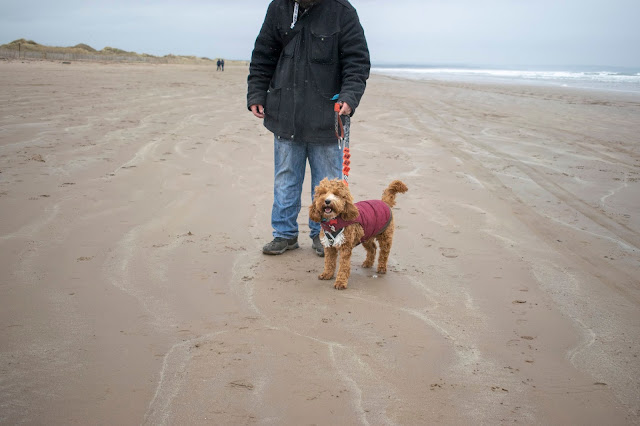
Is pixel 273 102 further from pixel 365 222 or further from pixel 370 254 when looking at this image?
pixel 370 254

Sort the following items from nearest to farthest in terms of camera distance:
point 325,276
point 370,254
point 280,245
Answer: point 325,276, point 370,254, point 280,245

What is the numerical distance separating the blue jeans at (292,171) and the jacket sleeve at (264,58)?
414 mm

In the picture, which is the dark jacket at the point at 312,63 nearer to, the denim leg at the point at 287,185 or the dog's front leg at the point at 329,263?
the denim leg at the point at 287,185

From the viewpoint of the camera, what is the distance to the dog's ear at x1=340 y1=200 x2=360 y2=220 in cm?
364

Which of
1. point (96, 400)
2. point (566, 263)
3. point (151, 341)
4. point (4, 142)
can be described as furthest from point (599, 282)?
point (4, 142)

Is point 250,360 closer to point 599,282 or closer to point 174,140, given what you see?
point 599,282

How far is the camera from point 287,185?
4.43 meters

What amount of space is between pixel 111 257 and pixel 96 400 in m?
1.80

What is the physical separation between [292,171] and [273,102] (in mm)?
601

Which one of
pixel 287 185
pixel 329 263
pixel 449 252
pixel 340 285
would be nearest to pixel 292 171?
pixel 287 185

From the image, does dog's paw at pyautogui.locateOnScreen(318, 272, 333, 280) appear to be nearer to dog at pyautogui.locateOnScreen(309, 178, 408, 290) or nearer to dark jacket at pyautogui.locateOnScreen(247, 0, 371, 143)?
dog at pyautogui.locateOnScreen(309, 178, 408, 290)

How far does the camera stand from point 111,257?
394 cm

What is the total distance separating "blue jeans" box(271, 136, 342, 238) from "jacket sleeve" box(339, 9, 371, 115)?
476mm

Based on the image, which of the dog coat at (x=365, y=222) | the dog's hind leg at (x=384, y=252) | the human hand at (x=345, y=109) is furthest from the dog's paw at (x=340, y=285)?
the human hand at (x=345, y=109)
